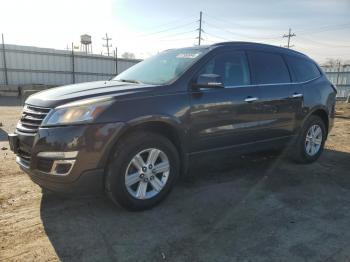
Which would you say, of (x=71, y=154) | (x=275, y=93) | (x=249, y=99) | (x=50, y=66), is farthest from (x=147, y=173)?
(x=50, y=66)

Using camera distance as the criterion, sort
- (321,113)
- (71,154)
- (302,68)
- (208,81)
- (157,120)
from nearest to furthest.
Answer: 1. (71,154)
2. (157,120)
3. (208,81)
4. (302,68)
5. (321,113)

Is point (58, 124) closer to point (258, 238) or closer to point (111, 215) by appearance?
point (111, 215)

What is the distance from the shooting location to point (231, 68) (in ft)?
15.9

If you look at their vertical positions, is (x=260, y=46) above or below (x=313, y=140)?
above

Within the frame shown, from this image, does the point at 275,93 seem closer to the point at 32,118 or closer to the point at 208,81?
the point at 208,81

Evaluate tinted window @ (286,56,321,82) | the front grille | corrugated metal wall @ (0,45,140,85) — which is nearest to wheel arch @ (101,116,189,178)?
the front grille

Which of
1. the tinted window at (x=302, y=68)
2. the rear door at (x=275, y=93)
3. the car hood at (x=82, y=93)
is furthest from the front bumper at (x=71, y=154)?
the tinted window at (x=302, y=68)

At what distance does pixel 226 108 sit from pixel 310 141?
243 centimetres

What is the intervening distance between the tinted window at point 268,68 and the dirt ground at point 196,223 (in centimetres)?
145

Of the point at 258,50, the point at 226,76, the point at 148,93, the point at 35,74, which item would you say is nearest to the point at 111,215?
the point at 148,93

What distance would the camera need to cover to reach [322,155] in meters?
6.97

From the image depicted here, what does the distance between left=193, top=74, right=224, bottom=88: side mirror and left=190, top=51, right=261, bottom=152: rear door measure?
3.2 inches

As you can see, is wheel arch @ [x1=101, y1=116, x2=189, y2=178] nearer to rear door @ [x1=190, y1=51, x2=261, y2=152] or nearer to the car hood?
rear door @ [x1=190, y1=51, x2=261, y2=152]

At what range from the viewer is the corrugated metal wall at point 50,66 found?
2430 cm
